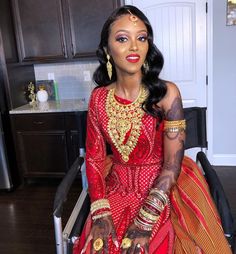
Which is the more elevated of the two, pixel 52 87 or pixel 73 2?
pixel 73 2

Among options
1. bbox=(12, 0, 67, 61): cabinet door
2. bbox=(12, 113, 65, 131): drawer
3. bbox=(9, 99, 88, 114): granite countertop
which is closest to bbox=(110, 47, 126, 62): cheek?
bbox=(9, 99, 88, 114): granite countertop

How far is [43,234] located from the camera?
2.04 meters

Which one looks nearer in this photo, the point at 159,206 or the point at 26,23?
the point at 159,206

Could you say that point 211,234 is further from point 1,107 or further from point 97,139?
point 1,107

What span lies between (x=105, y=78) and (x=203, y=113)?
0.54 metres

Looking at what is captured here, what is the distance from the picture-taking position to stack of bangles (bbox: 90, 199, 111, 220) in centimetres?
107

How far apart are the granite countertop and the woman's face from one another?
1459 millimetres

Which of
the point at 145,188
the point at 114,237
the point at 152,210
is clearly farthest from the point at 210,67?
the point at 114,237

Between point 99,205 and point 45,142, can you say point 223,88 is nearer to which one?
point 45,142

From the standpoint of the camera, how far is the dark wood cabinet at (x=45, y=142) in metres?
2.59

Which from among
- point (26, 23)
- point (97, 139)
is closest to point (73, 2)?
point (26, 23)

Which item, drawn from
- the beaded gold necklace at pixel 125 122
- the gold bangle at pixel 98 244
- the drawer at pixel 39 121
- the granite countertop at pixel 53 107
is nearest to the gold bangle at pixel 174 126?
the beaded gold necklace at pixel 125 122

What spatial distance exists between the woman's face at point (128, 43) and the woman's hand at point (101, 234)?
1.88 feet

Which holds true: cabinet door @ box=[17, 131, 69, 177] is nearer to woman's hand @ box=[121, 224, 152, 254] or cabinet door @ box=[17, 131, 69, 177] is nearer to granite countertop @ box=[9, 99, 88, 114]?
granite countertop @ box=[9, 99, 88, 114]
